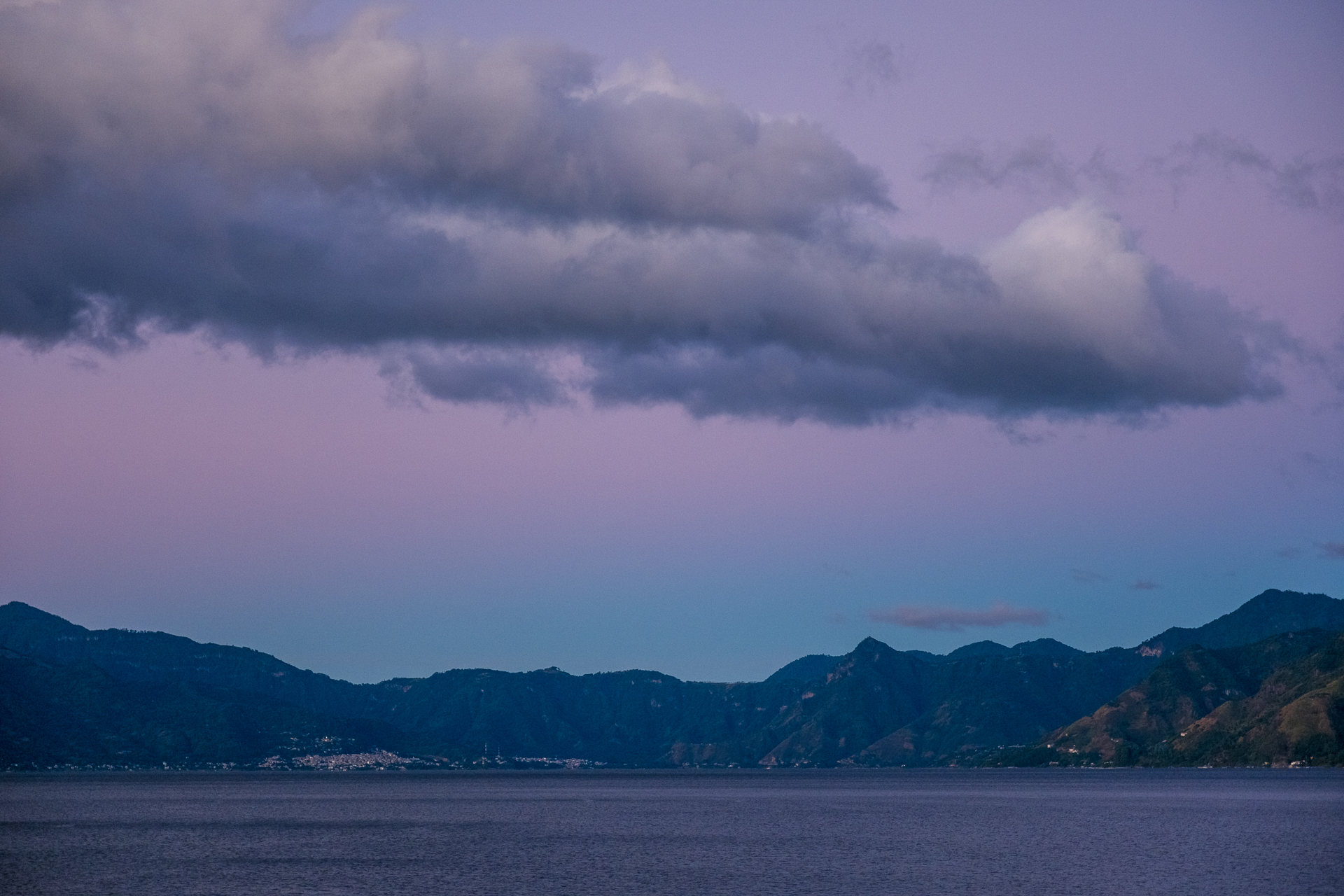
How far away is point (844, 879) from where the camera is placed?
14700 cm

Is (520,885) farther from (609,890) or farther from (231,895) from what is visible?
(231,895)

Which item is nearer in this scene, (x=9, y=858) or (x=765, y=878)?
(x=765, y=878)

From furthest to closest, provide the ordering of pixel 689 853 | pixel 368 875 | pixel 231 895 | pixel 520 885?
pixel 689 853
pixel 368 875
pixel 520 885
pixel 231 895

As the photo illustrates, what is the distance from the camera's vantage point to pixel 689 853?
18700cm

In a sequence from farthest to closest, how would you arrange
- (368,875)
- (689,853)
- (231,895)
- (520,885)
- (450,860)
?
(689,853) < (450,860) < (368,875) < (520,885) < (231,895)

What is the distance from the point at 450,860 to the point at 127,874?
41006mm

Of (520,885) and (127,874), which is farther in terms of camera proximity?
(127,874)

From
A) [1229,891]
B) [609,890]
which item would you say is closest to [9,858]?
[609,890]

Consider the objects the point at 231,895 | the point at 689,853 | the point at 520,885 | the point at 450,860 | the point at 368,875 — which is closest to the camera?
the point at 231,895

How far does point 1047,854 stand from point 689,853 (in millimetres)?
50589

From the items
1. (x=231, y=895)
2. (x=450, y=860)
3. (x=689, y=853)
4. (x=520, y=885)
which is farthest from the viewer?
(x=689, y=853)

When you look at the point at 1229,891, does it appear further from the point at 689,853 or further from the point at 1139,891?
the point at 689,853

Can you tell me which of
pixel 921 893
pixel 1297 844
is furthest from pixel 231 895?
pixel 1297 844

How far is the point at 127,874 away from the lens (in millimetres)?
156125
